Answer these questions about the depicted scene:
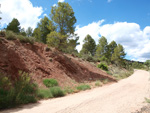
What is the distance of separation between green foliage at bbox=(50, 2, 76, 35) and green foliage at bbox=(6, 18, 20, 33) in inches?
526

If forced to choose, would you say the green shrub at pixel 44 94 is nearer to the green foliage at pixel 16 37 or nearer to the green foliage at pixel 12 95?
the green foliage at pixel 12 95

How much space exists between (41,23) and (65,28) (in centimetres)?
1142

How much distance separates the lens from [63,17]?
15.0 metres

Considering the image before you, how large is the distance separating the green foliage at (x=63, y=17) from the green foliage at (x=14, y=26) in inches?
526

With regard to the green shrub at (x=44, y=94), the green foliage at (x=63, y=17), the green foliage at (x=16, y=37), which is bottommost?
the green shrub at (x=44, y=94)

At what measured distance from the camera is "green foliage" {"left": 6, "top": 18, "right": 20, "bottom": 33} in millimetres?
24359

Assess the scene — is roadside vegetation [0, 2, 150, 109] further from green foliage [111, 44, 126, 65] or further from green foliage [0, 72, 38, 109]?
green foliage [111, 44, 126, 65]

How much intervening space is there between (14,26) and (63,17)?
15.0m

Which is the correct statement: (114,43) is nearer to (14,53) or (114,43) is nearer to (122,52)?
(122,52)

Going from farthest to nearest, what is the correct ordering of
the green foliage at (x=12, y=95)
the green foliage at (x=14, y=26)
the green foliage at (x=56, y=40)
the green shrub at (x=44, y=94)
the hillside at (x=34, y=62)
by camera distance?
the green foliage at (x=14, y=26) → the green foliage at (x=56, y=40) → the hillside at (x=34, y=62) → the green shrub at (x=44, y=94) → the green foliage at (x=12, y=95)

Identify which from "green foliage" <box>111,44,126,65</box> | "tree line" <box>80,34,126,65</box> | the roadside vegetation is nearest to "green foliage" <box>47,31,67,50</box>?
the roadside vegetation

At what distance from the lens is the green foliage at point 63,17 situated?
589 inches

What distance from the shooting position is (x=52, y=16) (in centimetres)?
1527

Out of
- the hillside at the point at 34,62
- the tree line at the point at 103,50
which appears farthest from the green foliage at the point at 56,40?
the tree line at the point at 103,50
